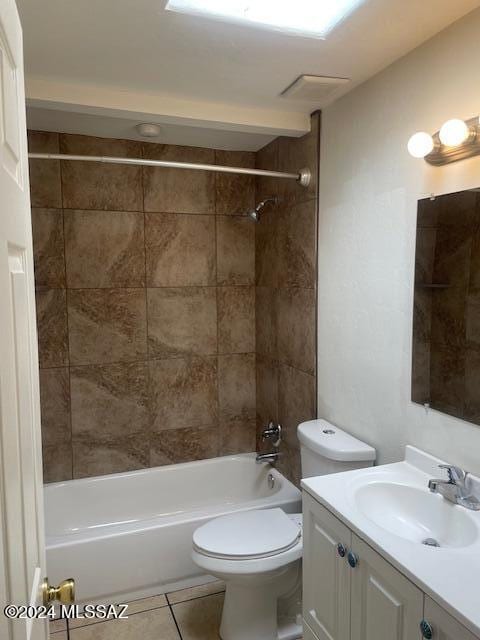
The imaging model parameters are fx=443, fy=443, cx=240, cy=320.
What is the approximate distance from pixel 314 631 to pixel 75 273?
6.99 ft

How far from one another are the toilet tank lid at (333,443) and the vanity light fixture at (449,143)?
1.15 m

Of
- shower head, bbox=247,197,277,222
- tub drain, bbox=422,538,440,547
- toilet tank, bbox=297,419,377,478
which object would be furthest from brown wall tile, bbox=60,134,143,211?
tub drain, bbox=422,538,440,547

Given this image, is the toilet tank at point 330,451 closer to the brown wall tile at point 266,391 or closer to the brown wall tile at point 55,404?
the brown wall tile at point 266,391

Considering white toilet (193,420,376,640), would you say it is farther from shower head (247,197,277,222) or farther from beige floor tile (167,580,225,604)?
shower head (247,197,277,222)

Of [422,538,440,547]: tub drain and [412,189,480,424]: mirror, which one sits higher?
[412,189,480,424]: mirror

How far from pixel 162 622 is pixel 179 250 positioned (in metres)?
2.01

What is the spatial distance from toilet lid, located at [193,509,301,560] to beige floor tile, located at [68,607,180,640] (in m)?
0.49

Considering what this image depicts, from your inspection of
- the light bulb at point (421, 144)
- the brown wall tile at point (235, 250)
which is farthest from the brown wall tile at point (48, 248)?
the light bulb at point (421, 144)

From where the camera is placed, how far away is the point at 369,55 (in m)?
1.63

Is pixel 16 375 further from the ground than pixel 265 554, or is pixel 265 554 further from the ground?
pixel 16 375

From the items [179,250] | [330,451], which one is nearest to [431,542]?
[330,451]

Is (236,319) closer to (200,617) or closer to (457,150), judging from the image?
(200,617)

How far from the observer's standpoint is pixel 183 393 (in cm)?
293

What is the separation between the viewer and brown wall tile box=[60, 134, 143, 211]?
256 centimetres
